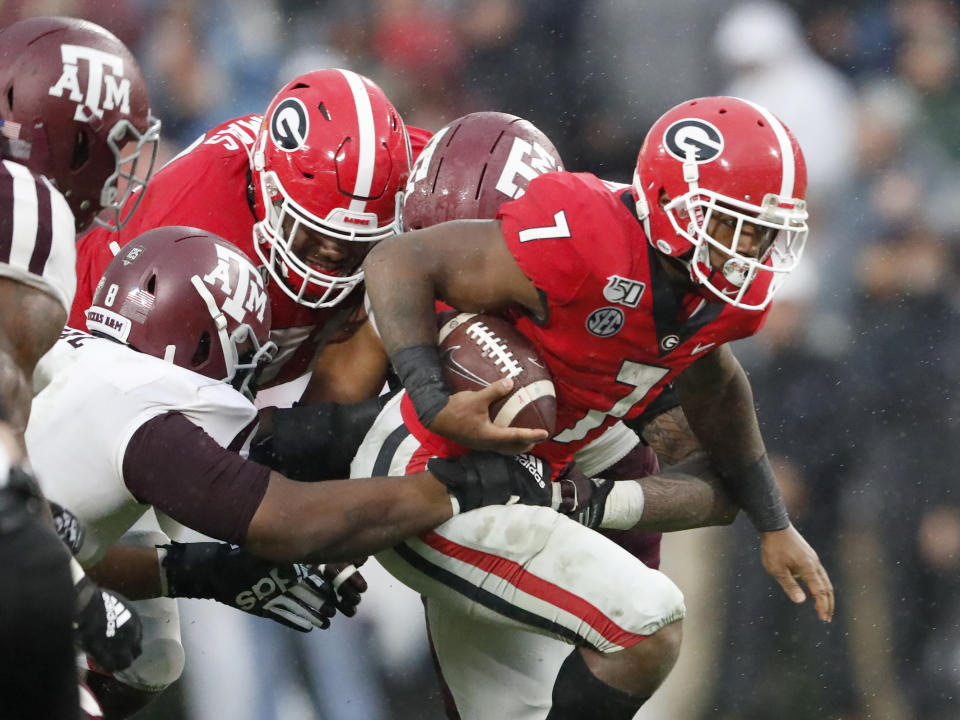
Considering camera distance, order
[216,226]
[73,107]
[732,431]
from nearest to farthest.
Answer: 1. [73,107]
2. [732,431]
3. [216,226]

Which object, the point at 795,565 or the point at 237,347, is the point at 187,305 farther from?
the point at 795,565

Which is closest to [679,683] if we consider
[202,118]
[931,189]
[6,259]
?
[931,189]

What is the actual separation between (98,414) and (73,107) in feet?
2.04

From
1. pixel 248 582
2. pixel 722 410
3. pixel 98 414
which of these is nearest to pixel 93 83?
pixel 98 414

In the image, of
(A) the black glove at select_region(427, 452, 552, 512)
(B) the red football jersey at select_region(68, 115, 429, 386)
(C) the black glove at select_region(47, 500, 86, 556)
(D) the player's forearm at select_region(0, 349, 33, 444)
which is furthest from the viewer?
→ (B) the red football jersey at select_region(68, 115, 429, 386)

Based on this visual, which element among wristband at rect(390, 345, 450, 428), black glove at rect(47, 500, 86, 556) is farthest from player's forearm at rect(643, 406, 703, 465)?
black glove at rect(47, 500, 86, 556)

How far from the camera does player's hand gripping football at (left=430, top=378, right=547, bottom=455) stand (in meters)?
2.12

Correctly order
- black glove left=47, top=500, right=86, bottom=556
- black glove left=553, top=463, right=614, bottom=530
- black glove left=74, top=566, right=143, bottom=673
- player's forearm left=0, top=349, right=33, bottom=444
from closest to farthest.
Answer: player's forearm left=0, top=349, right=33, bottom=444, black glove left=74, top=566, right=143, bottom=673, black glove left=47, top=500, right=86, bottom=556, black glove left=553, top=463, right=614, bottom=530

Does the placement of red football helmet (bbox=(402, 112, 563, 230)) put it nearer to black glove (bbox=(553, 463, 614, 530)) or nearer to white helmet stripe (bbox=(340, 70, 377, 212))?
white helmet stripe (bbox=(340, 70, 377, 212))

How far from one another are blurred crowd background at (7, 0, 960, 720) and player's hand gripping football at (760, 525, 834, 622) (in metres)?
1.12

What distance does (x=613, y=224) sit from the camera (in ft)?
7.38

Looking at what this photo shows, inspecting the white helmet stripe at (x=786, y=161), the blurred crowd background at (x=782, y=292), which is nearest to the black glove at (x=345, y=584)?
the blurred crowd background at (x=782, y=292)

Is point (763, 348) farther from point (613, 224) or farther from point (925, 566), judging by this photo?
point (613, 224)

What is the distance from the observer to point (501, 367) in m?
2.21
